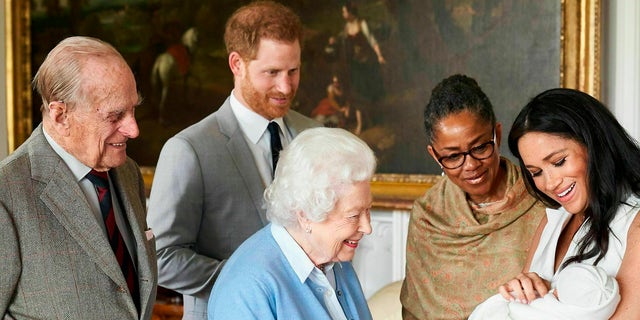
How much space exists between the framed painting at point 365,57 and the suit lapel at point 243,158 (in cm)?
194

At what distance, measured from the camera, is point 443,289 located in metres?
3.83

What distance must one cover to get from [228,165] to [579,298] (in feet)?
5.88

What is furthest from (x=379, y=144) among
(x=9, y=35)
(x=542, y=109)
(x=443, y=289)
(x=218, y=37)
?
(x=9, y=35)

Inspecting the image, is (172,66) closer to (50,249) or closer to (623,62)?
(623,62)

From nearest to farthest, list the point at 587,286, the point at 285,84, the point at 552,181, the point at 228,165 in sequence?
1. the point at 587,286
2. the point at 552,181
3. the point at 228,165
4. the point at 285,84

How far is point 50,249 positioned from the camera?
9.23 feet

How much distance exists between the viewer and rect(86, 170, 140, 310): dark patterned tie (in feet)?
10.1

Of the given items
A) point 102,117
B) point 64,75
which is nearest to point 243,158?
point 102,117

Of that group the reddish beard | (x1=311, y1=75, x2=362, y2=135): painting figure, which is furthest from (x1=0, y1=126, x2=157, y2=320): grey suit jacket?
(x1=311, y1=75, x2=362, y2=135): painting figure

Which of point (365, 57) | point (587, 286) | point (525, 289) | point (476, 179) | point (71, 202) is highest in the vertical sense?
point (365, 57)

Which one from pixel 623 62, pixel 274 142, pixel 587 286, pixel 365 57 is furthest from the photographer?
pixel 365 57

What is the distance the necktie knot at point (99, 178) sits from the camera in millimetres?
3096

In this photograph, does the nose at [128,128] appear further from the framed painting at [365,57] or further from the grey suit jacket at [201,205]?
the framed painting at [365,57]

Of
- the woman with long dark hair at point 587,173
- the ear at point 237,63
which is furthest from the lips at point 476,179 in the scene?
the ear at point 237,63
